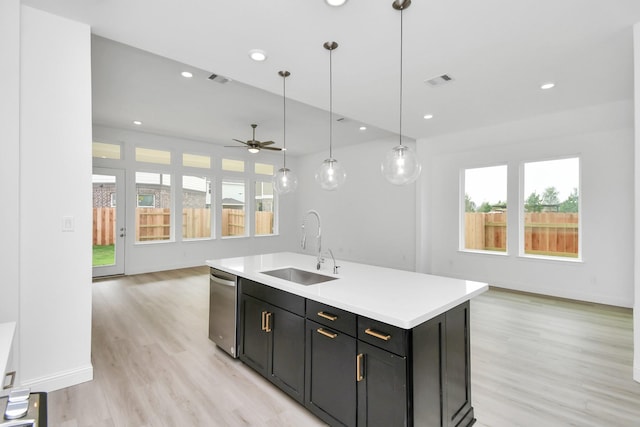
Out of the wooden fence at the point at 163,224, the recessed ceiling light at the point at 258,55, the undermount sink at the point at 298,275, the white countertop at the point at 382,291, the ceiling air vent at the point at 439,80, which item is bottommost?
the undermount sink at the point at 298,275

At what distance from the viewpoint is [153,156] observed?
702 cm

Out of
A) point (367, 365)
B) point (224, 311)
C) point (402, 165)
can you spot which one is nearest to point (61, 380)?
point (224, 311)

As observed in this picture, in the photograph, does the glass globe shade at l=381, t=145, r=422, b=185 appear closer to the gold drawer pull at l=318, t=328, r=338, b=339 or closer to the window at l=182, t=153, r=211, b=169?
the gold drawer pull at l=318, t=328, r=338, b=339

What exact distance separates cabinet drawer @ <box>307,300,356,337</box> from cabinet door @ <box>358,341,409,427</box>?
4.4 inches

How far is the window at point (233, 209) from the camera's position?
824 cm

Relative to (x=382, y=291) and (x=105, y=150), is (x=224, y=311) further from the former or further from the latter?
(x=105, y=150)

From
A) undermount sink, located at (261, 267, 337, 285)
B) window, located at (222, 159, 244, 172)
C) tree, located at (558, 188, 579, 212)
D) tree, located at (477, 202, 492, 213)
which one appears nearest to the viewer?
undermount sink, located at (261, 267, 337, 285)

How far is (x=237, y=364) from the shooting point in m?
2.81

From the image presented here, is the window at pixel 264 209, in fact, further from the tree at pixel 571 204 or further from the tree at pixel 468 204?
the tree at pixel 571 204

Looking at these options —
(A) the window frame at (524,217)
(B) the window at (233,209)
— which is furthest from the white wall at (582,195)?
(B) the window at (233,209)

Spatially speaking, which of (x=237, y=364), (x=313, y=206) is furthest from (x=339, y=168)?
(x=313, y=206)

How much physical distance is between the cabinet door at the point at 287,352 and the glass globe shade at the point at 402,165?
1.36 metres

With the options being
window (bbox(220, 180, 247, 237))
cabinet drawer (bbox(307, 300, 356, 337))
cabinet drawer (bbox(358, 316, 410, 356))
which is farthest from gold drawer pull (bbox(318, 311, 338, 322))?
window (bbox(220, 180, 247, 237))

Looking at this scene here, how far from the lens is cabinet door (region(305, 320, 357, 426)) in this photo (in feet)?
5.91
